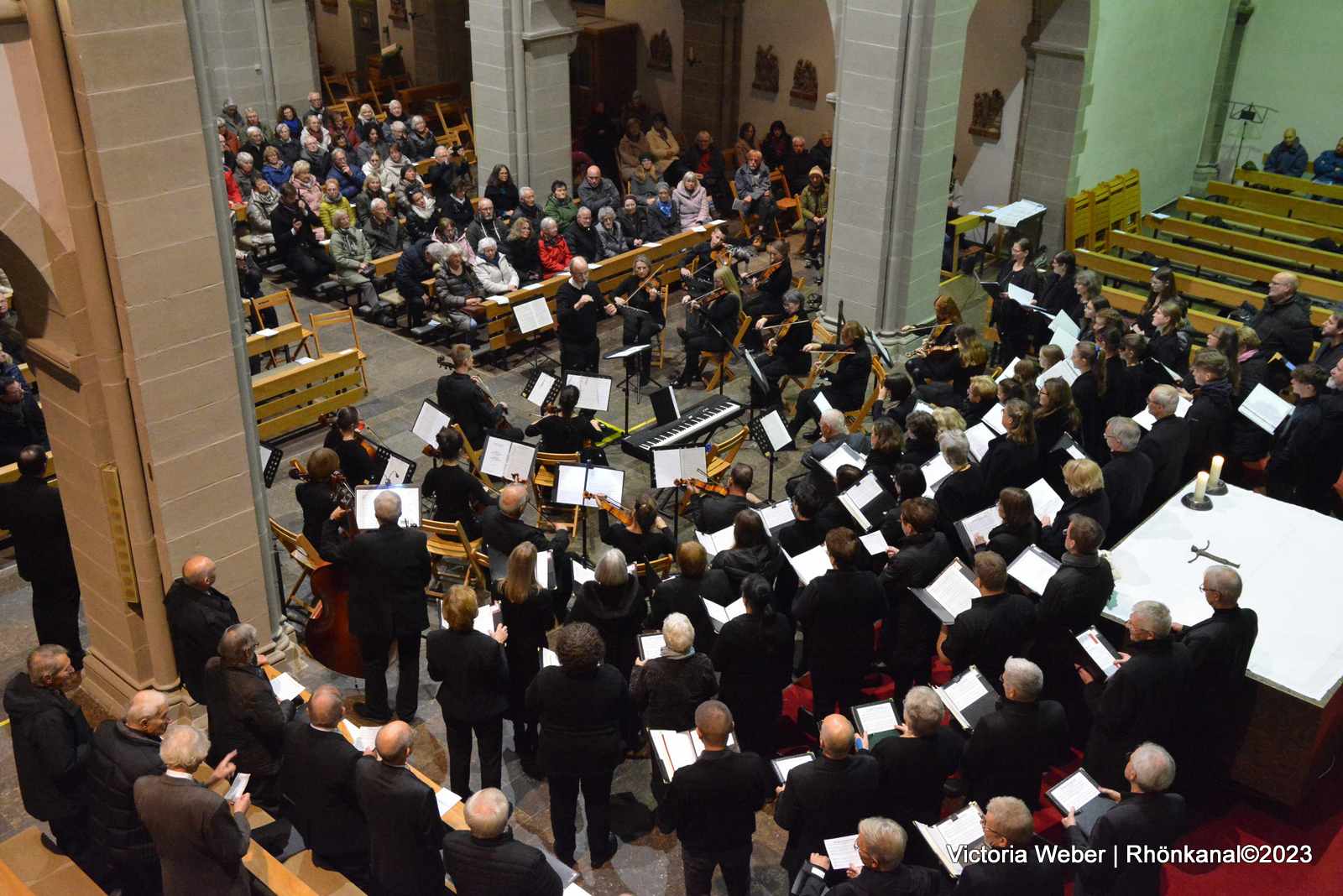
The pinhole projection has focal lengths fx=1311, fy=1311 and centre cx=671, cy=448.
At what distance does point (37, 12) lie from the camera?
6789 millimetres

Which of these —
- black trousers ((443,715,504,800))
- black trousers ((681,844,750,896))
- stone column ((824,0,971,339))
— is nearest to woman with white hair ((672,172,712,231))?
stone column ((824,0,971,339))

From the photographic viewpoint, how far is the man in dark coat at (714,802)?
6.33m

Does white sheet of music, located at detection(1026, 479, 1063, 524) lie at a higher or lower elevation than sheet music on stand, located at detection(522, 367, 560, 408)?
higher

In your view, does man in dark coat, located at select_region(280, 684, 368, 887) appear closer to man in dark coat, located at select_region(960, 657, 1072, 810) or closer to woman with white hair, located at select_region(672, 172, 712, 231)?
man in dark coat, located at select_region(960, 657, 1072, 810)

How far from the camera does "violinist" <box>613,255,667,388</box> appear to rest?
43.0 feet

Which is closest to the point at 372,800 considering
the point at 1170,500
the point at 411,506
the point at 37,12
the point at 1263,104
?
the point at 411,506

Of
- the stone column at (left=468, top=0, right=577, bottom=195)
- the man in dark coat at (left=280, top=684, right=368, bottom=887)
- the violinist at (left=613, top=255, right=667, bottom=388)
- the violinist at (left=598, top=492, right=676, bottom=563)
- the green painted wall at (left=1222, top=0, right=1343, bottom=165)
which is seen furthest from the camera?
the green painted wall at (left=1222, top=0, right=1343, bottom=165)

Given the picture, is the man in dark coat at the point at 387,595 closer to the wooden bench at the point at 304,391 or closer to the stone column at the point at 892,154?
the wooden bench at the point at 304,391

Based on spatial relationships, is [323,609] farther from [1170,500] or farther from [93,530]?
[1170,500]

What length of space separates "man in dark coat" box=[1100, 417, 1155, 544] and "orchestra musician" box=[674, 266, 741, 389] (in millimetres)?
5039

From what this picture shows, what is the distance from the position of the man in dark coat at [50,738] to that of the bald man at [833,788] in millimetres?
3652

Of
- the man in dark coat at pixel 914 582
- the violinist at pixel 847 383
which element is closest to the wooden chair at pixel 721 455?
the violinist at pixel 847 383

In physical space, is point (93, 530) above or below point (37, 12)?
below

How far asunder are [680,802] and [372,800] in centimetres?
149
